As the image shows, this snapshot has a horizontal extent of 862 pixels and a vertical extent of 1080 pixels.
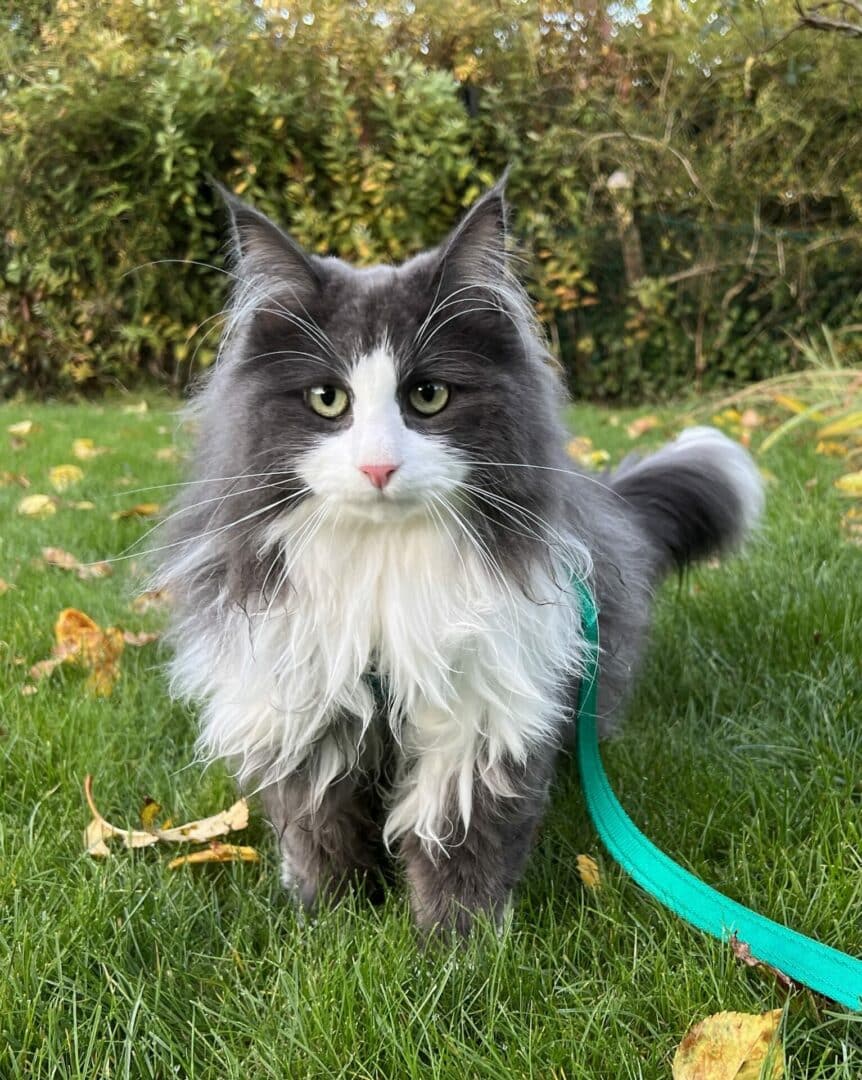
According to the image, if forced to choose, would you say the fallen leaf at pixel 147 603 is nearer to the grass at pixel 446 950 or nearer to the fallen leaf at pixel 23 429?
the grass at pixel 446 950

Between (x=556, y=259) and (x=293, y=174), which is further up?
(x=293, y=174)

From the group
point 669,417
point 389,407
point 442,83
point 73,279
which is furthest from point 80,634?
point 73,279

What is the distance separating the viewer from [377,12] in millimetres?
6004

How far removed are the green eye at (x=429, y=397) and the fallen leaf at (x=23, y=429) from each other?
4.50 meters

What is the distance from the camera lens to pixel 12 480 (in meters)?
4.17

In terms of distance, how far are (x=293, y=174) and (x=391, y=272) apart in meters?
5.14

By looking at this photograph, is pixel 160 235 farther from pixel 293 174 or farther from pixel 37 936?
pixel 37 936

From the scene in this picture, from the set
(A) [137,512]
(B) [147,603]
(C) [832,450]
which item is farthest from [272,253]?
(C) [832,450]

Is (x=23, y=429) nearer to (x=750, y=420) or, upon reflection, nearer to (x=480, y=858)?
(x=750, y=420)

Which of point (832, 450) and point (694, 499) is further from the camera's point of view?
point (832, 450)

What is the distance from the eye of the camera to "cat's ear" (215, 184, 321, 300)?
135 centimetres

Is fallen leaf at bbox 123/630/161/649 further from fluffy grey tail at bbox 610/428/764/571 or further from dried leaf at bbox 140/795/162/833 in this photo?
fluffy grey tail at bbox 610/428/764/571

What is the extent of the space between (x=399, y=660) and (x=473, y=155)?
5672 mm

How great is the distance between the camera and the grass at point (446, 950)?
115cm
